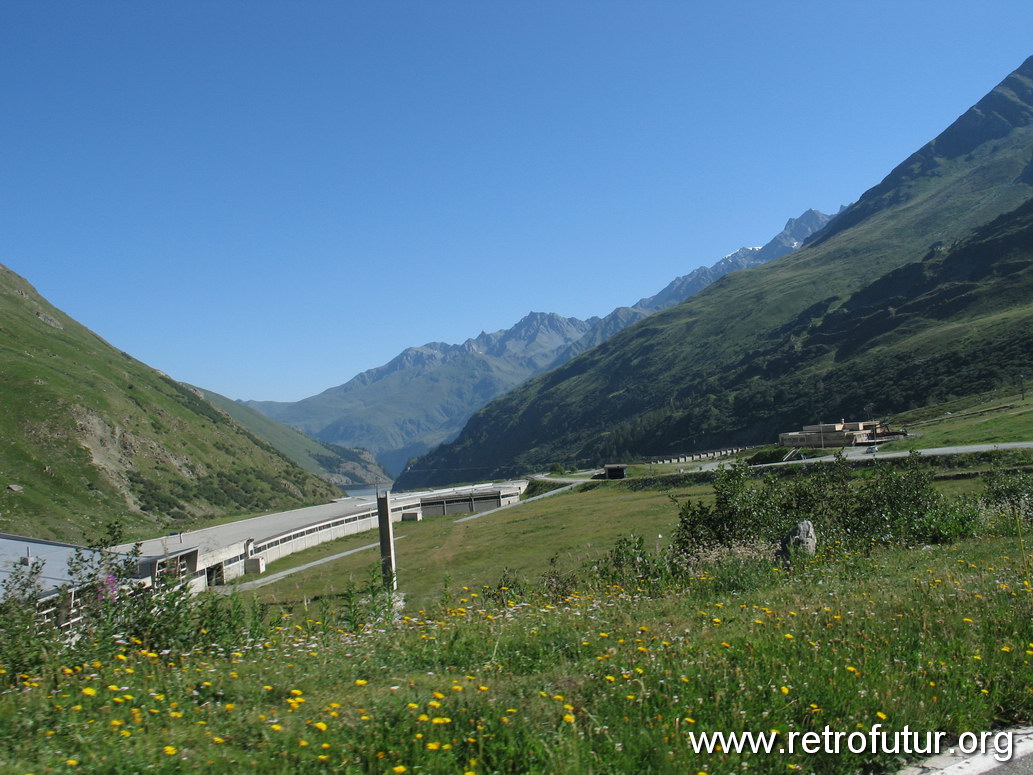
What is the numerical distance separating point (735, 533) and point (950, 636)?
40.6 ft

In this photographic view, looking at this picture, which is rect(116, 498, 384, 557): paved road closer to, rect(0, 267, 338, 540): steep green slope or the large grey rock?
rect(0, 267, 338, 540): steep green slope

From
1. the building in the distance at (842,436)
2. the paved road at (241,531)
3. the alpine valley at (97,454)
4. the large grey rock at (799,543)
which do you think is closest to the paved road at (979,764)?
the large grey rock at (799,543)

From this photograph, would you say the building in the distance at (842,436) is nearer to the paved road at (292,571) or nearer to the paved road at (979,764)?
the paved road at (292,571)

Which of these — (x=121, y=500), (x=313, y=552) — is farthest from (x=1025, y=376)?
(x=121, y=500)

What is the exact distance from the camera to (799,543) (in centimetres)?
1428

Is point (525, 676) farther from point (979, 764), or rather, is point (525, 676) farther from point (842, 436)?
point (842, 436)

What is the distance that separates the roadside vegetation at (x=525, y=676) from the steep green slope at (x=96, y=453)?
98.7 meters

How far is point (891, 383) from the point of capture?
15625cm

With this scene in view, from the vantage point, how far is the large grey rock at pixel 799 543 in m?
13.6

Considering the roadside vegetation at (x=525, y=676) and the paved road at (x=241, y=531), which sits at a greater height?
the roadside vegetation at (x=525, y=676)

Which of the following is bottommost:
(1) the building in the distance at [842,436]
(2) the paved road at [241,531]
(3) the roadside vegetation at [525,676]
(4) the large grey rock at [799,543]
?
(2) the paved road at [241,531]

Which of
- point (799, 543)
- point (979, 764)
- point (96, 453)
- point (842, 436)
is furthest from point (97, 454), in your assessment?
point (979, 764)

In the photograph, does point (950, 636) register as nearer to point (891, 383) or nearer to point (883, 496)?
point (883, 496)

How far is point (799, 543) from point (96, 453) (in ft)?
496
